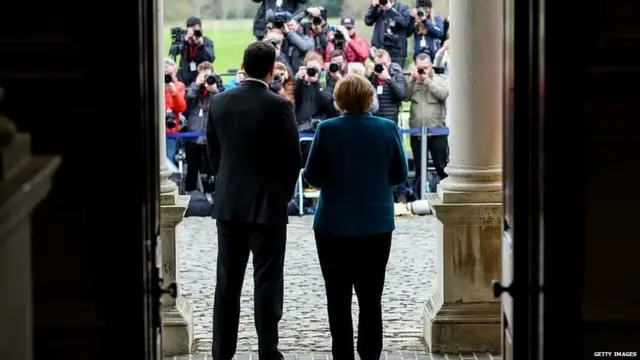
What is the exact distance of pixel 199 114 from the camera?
12.6 metres

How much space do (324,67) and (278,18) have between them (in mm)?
671

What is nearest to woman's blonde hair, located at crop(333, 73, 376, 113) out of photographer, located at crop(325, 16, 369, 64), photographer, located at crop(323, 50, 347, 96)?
photographer, located at crop(323, 50, 347, 96)

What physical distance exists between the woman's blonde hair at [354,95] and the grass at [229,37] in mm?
8067

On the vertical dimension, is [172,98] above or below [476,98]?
below

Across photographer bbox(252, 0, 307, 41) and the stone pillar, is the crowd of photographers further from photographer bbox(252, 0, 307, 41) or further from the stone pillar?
the stone pillar

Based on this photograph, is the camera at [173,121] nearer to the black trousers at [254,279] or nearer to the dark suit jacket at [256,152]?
the black trousers at [254,279]

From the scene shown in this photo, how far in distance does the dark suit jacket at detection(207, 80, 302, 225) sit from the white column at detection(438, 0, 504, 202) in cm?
111

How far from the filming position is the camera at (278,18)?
1263 centimetres

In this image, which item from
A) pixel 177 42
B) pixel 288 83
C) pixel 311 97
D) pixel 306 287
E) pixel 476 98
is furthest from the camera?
pixel 177 42

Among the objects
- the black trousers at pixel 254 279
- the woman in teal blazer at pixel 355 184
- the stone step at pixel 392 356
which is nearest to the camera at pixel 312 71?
the stone step at pixel 392 356

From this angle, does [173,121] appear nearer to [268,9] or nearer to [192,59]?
[192,59]
